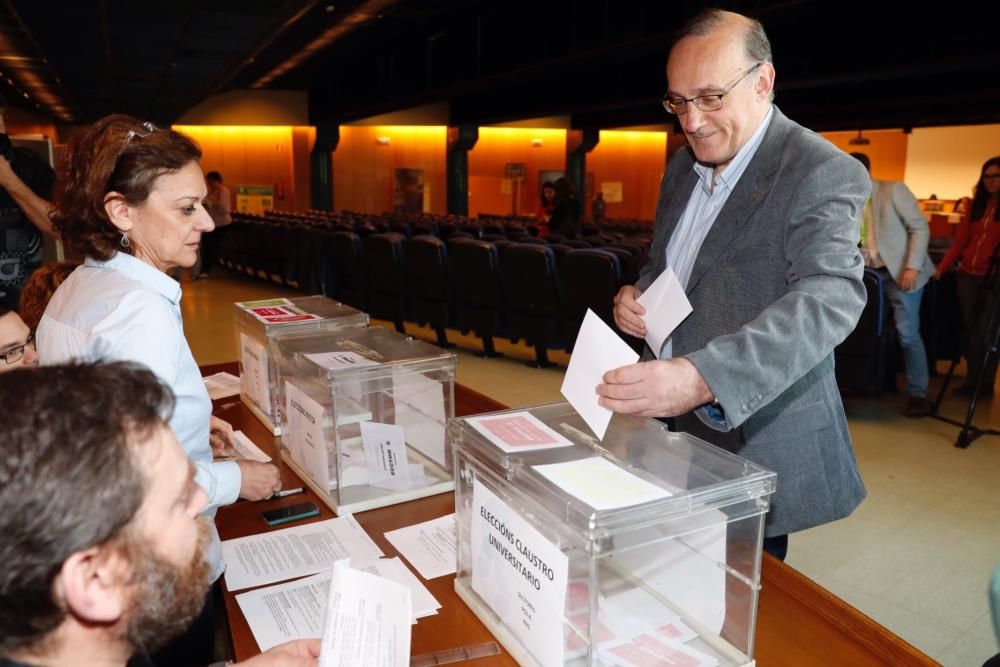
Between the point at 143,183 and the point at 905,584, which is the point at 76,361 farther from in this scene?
the point at 905,584

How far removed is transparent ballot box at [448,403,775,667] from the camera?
0.95 meters

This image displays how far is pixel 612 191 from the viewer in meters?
22.0

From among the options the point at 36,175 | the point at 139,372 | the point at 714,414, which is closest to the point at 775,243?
the point at 714,414

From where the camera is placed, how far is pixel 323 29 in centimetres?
1150

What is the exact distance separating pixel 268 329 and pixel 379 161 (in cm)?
1881

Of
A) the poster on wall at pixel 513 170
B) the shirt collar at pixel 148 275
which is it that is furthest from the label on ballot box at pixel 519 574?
the poster on wall at pixel 513 170

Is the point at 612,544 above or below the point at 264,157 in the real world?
below

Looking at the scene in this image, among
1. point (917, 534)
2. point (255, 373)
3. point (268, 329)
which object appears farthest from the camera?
point (917, 534)

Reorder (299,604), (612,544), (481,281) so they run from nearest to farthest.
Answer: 1. (612,544)
2. (299,604)
3. (481,281)

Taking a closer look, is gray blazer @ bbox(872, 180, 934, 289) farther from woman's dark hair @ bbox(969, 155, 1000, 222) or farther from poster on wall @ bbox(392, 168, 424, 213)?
poster on wall @ bbox(392, 168, 424, 213)

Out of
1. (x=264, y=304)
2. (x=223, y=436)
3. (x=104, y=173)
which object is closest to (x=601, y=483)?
Answer: (x=104, y=173)

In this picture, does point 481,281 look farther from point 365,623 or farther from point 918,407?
point 365,623

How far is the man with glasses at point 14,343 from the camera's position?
1.74m

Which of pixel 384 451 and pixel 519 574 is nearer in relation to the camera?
pixel 519 574
